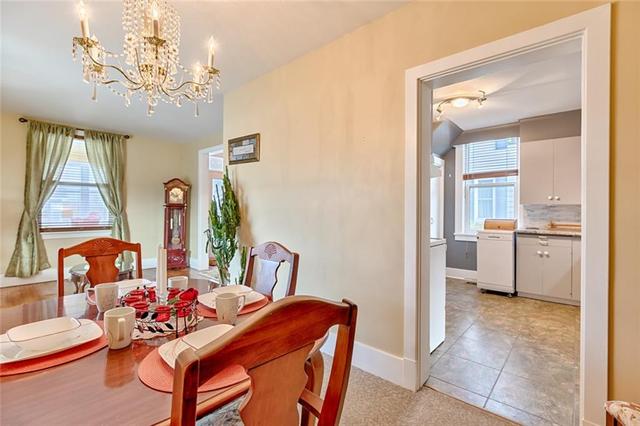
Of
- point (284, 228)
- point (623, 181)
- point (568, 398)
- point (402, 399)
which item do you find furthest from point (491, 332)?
point (284, 228)

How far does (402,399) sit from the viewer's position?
6.04 feet

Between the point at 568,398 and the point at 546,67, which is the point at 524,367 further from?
the point at 546,67

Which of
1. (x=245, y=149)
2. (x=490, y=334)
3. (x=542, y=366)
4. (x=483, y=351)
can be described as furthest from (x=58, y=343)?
(x=490, y=334)

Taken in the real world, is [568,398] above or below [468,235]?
below

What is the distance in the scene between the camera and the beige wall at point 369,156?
134 cm

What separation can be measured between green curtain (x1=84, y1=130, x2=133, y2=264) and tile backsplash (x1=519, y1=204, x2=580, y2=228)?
6419mm

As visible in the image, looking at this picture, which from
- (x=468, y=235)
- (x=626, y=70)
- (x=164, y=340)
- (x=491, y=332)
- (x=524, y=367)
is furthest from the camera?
(x=468, y=235)

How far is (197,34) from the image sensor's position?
230 centimetres

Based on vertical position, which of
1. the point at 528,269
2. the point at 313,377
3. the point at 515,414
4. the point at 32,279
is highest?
the point at 313,377

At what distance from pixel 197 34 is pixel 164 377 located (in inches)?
95.7

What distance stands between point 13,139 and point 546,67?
6904mm

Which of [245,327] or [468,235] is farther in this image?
[468,235]

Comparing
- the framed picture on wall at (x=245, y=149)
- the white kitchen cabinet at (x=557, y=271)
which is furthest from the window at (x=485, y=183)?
the framed picture on wall at (x=245, y=149)

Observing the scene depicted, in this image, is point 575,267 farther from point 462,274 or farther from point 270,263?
point 270,263
